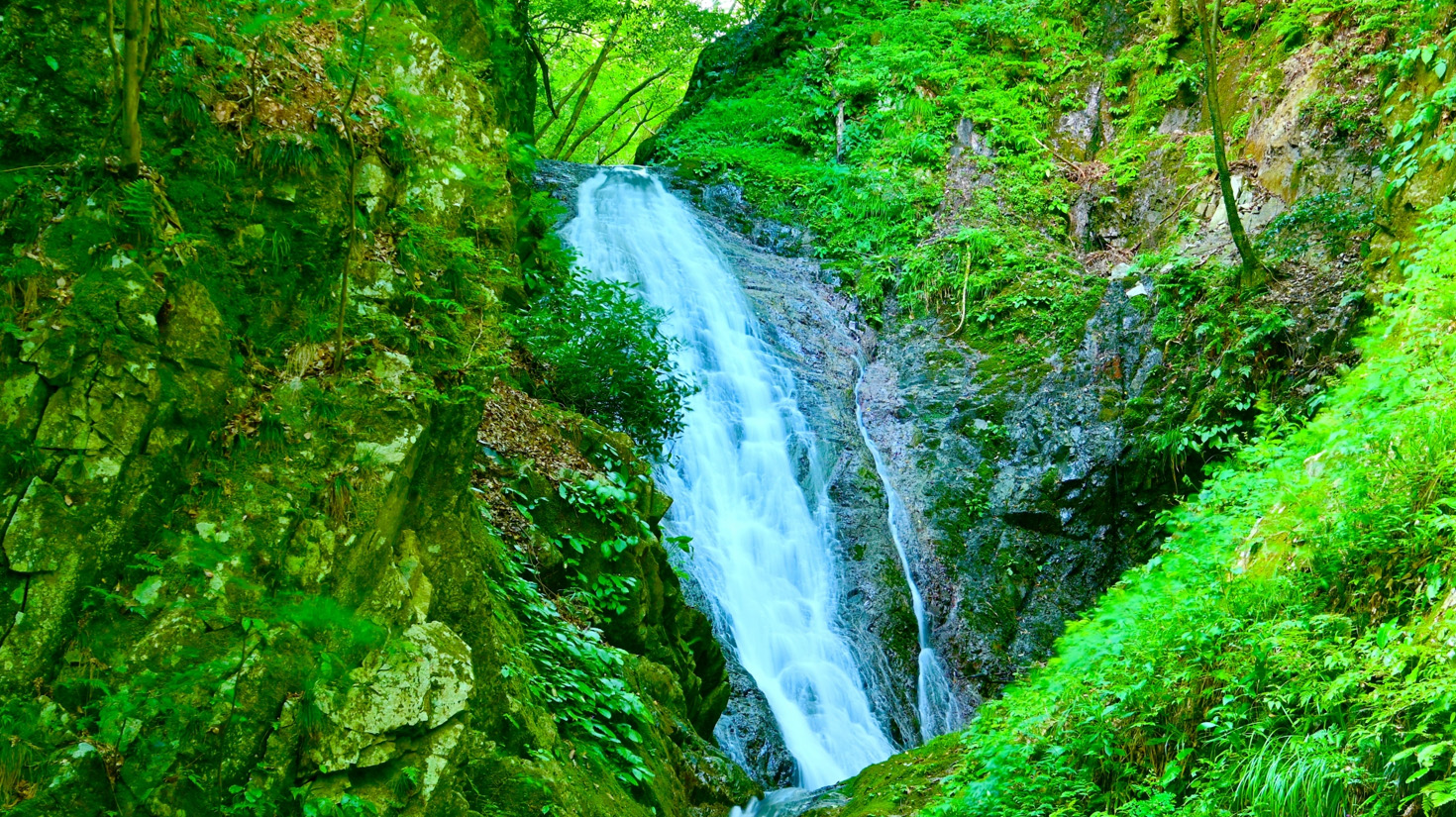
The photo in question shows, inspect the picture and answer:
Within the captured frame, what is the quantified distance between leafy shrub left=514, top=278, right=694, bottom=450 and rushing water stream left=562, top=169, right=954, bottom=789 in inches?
24.5

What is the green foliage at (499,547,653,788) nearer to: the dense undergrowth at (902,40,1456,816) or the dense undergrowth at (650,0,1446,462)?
the dense undergrowth at (902,40,1456,816)

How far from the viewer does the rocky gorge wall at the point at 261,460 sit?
285cm

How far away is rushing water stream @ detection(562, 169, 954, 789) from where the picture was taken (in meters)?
8.34

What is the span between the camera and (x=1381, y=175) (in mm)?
8797

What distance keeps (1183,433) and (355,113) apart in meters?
8.47

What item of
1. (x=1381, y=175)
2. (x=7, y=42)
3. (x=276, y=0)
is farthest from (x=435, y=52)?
(x=1381, y=175)

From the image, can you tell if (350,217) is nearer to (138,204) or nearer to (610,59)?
(138,204)

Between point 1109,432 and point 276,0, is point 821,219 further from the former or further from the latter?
point 276,0

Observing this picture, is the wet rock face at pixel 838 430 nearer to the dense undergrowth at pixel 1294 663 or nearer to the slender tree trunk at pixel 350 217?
the dense undergrowth at pixel 1294 663

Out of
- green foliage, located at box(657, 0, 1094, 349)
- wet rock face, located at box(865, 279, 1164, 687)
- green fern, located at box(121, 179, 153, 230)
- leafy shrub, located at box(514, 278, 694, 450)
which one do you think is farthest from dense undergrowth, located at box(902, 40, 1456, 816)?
green foliage, located at box(657, 0, 1094, 349)

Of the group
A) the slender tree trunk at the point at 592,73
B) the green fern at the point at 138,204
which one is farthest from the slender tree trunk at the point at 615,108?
the green fern at the point at 138,204

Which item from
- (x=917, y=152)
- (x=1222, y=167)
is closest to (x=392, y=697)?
(x=1222, y=167)

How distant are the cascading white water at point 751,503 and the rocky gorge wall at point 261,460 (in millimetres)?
3471

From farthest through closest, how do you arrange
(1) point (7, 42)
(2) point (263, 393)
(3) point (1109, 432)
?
(3) point (1109, 432)
(2) point (263, 393)
(1) point (7, 42)
